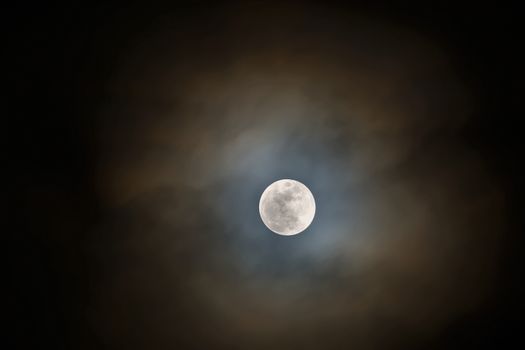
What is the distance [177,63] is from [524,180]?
8.52ft

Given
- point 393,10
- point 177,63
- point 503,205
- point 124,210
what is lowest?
point 503,205

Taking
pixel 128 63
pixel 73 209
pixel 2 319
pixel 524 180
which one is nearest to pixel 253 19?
pixel 128 63

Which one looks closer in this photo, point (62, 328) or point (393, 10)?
point (393, 10)

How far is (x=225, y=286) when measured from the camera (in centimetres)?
388

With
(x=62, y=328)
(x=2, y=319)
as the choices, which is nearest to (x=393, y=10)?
(x=62, y=328)

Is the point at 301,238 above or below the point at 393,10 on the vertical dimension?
Result: below

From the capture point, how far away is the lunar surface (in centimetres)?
352

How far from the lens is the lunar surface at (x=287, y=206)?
3518 mm

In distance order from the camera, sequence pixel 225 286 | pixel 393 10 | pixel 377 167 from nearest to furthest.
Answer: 1. pixel 393 10
2. pixel 377 167
3. pixel 225 286

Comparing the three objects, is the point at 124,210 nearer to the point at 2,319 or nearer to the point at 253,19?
the point at 2,319

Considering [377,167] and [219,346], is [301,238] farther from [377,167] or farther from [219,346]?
[219,346]

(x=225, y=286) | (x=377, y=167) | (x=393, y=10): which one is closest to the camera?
(x=393, y=10)

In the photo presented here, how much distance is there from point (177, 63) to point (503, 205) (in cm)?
255

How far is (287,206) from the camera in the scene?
11.5ft
